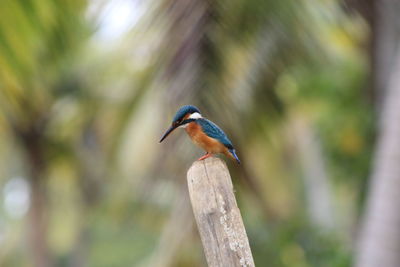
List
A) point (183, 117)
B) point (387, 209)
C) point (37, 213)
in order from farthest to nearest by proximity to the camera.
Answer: point (37, 213)
point (387, 209)
point (183, 117)

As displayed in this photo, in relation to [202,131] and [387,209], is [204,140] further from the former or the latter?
[387,209]

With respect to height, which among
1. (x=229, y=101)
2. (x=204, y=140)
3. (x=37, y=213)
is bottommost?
(x=204, y=140)

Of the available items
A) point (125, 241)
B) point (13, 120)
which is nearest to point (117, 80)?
point (13, 120)

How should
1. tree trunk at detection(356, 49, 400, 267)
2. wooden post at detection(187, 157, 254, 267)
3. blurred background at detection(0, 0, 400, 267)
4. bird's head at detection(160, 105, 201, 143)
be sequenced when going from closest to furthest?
1. wooden post at detection(187, 157, 254, 267)
2. bird's head at detection(160, 105, 201, 143)
3. tree trunk at detection(356, 49, 400, 267)
4. blurred background at detection(0, 0, 400, 267)

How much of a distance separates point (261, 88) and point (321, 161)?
24.4 ft

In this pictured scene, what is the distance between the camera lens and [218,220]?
3.75 metres

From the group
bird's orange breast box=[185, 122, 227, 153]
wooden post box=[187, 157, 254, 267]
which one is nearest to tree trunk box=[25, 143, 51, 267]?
bird's orange breast box=[185, 122, 227, 153]

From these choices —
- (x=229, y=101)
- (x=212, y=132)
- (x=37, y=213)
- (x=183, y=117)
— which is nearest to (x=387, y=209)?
(x=229, y=101)

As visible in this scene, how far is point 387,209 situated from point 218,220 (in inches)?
152

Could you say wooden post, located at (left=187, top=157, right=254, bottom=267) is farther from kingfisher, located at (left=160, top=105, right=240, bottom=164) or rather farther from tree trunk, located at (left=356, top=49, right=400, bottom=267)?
tree trunk, located at (left=356, top=49, right=400, bottom=267)

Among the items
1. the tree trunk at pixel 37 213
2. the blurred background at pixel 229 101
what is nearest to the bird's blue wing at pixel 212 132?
the blurred background at pixel 229 101

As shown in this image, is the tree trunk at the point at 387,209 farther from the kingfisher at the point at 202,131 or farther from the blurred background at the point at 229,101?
the kingfisher at the point at 202,131

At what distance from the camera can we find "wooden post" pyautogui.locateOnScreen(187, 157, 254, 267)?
3.71m

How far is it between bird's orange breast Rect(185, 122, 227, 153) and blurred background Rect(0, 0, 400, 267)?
245cm
